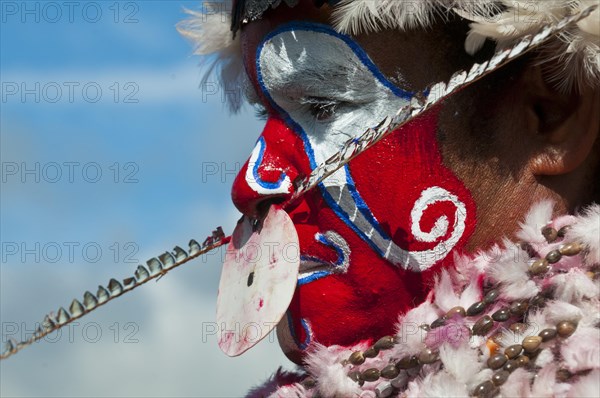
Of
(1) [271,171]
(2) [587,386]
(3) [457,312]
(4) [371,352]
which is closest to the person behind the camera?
(2) [587,386]

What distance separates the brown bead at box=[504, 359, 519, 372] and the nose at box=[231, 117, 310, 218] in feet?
2.50

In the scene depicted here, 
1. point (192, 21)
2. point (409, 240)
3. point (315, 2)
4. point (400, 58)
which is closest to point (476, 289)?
point (409, 240)

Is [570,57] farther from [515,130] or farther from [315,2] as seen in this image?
[315,2]

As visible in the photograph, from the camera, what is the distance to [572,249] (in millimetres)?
3086

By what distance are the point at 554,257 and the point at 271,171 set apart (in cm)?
81

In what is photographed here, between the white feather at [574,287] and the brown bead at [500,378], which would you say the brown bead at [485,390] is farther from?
the white feather at [574,287]

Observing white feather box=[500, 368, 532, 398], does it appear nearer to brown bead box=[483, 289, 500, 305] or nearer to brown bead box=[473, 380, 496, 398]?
brown bead box=[473, 380, 496, 398]

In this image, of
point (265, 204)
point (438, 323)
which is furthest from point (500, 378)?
point (265, 204)

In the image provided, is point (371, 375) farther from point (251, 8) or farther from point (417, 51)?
point (251, 8)

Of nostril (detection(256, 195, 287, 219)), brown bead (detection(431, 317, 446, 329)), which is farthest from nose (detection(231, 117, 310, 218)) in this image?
brown bead (detection(431, 317, 446, 329))

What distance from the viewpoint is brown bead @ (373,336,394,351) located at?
3273mm

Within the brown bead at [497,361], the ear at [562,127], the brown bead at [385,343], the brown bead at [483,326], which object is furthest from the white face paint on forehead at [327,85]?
the brown bead at [497,361]

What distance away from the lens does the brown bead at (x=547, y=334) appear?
3.01 metres

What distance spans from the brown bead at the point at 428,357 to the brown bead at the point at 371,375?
0.51 feet
